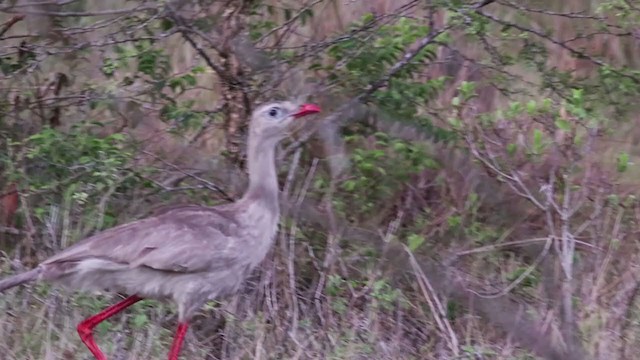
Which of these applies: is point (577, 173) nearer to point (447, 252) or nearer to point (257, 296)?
point (447, 252)

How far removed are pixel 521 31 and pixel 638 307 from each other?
158cm

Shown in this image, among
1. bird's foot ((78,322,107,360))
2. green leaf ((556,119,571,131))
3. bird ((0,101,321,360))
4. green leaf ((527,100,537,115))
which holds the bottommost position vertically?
bird's foot ((78,322,107,360))

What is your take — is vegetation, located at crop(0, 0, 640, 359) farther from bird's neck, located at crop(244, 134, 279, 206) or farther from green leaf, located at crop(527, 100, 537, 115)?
bird's neck, located at crop(244, 134, 279, 206)

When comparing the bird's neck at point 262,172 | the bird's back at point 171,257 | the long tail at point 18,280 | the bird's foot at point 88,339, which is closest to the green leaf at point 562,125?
the bird's neck at point 262,172

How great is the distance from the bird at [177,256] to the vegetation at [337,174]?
0.33 metres

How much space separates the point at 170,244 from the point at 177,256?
59 millimetres

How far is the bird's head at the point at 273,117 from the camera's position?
17.7 feet

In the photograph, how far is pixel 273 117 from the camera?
541cm

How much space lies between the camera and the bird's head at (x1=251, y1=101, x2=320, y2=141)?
17.7 ft

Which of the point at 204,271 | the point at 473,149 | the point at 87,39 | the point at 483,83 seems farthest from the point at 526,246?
the point at 87,39

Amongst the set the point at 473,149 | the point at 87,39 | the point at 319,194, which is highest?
the point at 87,39

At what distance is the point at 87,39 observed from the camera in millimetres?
6297

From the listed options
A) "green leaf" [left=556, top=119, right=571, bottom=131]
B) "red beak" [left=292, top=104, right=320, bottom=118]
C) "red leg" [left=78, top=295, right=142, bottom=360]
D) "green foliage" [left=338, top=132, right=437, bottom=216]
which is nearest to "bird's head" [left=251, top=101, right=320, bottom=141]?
"red beak" [left=292, top=104, right=320, bottom=118]

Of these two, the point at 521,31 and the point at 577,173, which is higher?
the point at 521,31
